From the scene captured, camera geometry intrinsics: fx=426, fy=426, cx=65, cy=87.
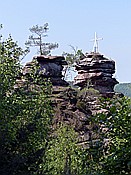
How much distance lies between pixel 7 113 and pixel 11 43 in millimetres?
2099

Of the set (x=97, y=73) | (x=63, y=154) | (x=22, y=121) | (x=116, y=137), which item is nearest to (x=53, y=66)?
(x=97, y=73)

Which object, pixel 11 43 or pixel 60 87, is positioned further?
pixel 60 87

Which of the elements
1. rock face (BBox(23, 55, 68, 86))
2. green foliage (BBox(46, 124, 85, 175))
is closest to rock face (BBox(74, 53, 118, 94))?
rock face (BBox(23, 55, 68, 86))

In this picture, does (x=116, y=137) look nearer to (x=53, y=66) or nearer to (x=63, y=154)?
(x=63, y=154)

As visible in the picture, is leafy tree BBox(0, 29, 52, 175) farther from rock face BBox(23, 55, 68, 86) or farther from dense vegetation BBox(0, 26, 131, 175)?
rock face BBox(23, 55, 68, 86)

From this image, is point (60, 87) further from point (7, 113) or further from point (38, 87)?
point (7, 113)

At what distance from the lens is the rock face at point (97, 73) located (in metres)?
29.4

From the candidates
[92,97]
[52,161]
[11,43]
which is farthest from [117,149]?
[92,97]

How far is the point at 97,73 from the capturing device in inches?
1165

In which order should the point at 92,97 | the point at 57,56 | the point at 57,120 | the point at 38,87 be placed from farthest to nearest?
the point at 57,56, the point at 92,97, the point at 57,120, the point at 38,87

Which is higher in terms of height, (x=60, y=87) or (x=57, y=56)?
(x=57, y=56)

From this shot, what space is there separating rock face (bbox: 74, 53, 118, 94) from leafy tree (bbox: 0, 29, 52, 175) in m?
16.7

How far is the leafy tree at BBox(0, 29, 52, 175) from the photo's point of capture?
10344 millimetres

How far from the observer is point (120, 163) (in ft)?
11.1
